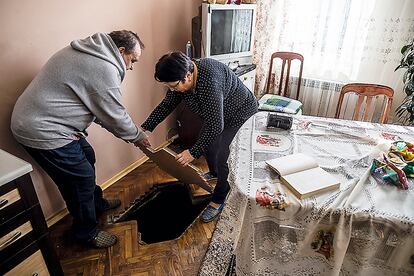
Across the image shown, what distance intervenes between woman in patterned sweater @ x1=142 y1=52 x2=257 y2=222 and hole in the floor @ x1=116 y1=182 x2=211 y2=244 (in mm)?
215

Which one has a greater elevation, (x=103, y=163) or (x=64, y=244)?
(x=103, y=163)

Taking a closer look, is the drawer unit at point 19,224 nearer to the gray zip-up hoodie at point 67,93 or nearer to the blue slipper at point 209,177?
the gray zip-up hoodie at point 67,93

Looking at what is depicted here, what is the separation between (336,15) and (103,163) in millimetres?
2431

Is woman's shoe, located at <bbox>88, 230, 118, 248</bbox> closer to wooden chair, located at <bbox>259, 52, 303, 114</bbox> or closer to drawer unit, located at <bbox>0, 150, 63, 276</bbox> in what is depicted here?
drawer unit, located at <bbox>0, 150, 63, 276</bbox>

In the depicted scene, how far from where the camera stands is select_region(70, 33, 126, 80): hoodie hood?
1.33 meters

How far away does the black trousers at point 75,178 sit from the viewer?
1426mm

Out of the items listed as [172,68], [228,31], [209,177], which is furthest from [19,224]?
[228,31]

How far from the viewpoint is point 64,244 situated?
177 cm

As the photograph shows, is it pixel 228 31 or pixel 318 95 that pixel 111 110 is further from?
pixel 318 95

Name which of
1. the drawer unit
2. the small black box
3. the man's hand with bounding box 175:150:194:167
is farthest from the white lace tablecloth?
the drawer unit

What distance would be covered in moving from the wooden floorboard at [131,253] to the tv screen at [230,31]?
154cm

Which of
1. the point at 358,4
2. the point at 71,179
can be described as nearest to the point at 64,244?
the point at 71,179

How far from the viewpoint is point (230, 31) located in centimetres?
254

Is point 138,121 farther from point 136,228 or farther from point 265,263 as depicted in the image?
point 265,263
